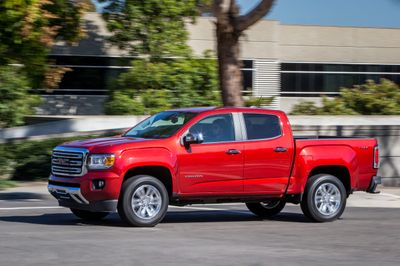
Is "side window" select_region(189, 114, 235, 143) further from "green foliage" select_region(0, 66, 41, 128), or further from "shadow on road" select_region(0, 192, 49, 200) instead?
"green foliage" select_region(0, 66, 41, 128)

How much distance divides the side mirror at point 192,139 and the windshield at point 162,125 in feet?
0.85

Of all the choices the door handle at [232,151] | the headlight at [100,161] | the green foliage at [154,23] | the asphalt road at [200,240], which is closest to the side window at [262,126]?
the door handle at [232,151]

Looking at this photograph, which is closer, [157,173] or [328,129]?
[157,173]

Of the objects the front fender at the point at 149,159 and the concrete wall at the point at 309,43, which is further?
the concrete wall at the point at 309,43

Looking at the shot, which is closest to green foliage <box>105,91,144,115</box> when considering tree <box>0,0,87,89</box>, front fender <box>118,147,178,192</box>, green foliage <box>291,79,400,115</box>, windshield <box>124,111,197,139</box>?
tree <box>0,0,87,89</box>

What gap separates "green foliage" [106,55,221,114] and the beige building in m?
8.15

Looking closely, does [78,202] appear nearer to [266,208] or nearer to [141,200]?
[141,200]

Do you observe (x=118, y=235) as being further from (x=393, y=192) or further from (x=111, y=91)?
(x=111, y=91)

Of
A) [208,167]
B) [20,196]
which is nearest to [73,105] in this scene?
[20,196]

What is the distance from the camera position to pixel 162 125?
12844mm

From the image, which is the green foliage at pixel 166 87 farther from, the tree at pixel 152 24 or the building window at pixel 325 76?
the building window at pixel 325 76

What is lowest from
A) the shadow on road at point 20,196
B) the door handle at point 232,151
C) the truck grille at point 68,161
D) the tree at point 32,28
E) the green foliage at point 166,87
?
the shadow on road at point 20,196

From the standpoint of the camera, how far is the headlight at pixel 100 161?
38.4 feet

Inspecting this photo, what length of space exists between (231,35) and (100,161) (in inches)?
331
